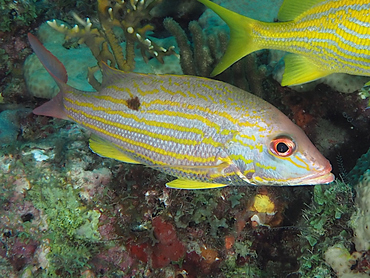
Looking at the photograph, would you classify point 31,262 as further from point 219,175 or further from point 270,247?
point 270,247

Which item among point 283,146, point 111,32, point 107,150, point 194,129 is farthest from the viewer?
point 111,32

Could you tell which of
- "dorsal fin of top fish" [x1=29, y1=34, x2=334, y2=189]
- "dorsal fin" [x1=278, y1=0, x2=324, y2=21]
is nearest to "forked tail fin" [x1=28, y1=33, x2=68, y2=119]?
"dorsal fin of top fish" [x1=29, y1=34, x2=334, y2=189]

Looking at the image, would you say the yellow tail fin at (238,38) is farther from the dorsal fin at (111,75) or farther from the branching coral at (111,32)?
the branching coral at (111,32)

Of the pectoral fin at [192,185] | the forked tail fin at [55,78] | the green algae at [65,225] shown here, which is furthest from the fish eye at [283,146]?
the green algae at [65,225]

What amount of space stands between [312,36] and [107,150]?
7.10 feet

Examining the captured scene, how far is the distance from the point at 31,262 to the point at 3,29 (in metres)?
4.70

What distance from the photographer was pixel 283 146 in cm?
194

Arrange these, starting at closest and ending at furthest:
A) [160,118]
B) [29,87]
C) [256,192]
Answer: [160,118] < [256,192] < [29,87]

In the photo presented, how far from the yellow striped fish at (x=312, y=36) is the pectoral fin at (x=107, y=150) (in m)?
1.17

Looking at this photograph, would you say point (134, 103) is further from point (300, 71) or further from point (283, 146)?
point (300, 71)

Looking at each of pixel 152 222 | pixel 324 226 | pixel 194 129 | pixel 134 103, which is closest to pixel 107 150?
pixel 134 103

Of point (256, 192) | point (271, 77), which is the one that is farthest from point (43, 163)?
point (271, 77)

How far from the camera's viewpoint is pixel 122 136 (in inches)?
94.3

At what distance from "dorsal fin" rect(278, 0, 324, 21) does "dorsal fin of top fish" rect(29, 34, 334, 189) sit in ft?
3.87
